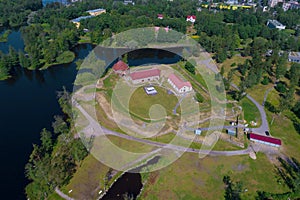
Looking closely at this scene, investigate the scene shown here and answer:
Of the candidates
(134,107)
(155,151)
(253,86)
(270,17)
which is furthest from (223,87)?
(270,17)

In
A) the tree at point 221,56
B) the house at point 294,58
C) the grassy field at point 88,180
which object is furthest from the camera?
the house at point 294,58

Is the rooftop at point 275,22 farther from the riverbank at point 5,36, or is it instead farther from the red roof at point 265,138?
the riverbank at point 5,36

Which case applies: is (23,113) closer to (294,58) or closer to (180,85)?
(180,85)

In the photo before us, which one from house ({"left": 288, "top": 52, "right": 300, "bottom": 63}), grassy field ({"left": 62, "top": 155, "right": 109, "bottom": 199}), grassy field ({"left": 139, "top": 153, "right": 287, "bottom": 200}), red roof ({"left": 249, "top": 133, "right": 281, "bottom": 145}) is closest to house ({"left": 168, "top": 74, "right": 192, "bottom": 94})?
red roof ({"left": 249, "top": 133, "right": 281, "bottom": 145})

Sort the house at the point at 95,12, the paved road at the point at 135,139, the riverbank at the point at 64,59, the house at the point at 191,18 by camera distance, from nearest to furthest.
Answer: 1. the paved road at the point at 135,139
2. the riverbank at the point at 64,59
3. the house at the point at 191,18
4. the house at the point at 95,12

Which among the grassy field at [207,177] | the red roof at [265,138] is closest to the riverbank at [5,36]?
the grassy field at [207,177]

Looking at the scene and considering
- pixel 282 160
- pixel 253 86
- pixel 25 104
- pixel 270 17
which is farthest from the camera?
pixel 270 17

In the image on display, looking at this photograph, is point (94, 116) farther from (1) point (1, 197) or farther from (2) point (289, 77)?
(2) point (289, 77)
